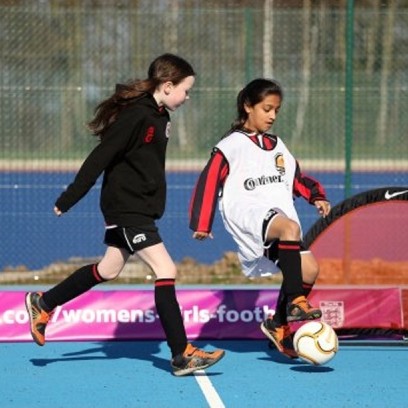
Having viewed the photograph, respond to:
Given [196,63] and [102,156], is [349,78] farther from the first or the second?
[102,156]

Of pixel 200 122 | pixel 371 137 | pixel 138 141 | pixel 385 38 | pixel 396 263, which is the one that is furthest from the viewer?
pixel 371 137

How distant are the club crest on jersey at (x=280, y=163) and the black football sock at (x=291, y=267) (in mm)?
590

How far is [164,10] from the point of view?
12.6m

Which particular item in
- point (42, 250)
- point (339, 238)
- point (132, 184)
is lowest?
point (42, 250)

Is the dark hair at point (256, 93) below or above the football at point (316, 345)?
above

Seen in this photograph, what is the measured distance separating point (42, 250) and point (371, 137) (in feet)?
19.0

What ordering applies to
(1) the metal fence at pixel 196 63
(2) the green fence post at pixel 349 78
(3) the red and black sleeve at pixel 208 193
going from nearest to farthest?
1. (3) the red and black sleeve at pixel 208 193
2. (2) the green fence post at pixel 349 78
3. (1) the metal fence at pixel 196 63

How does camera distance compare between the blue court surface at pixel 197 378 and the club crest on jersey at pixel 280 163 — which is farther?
the club crest on jersey at pixel 280 163

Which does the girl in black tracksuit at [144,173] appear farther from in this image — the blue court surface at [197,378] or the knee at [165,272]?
the blue court surface at [197,378]

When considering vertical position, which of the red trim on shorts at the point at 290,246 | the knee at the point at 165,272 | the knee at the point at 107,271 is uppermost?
the red trim on shorts at the point at 290,246

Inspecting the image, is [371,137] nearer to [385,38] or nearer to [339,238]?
[385,38]

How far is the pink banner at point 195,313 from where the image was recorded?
8.86m

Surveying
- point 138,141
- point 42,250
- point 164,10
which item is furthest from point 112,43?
point 138,141

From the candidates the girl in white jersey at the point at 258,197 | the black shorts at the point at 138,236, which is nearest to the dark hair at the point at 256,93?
the girl in white jersey at the point at 258,197
